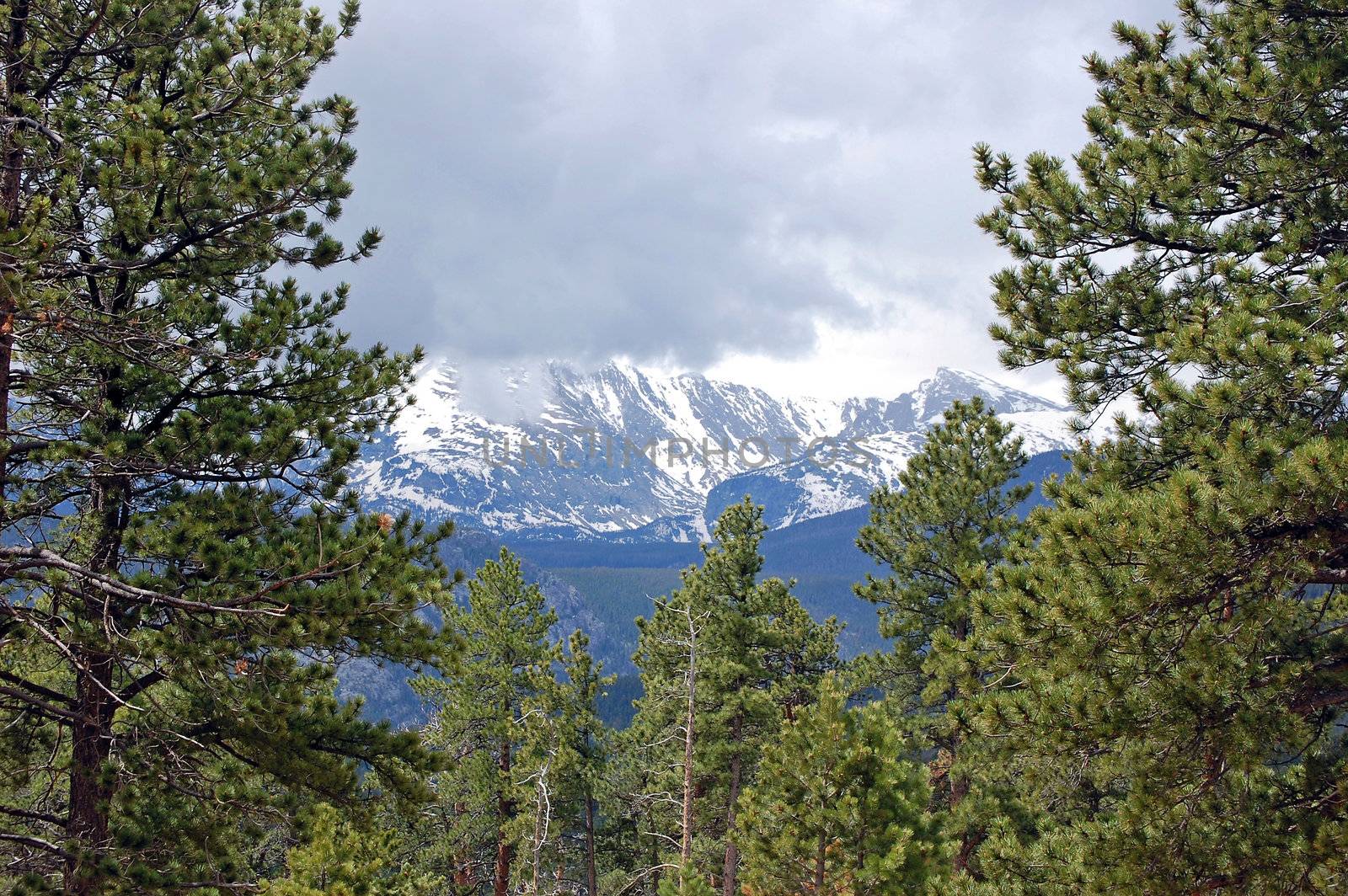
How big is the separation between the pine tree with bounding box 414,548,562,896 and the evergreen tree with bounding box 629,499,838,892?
372 centimetres

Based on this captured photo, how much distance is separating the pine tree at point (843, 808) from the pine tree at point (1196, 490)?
5.53 m

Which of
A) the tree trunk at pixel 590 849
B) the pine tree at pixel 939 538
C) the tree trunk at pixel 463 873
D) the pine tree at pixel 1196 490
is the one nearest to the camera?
the pine tree at pixel 1196 490

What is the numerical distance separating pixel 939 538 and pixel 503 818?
15870 mm

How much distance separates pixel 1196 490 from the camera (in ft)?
17.7

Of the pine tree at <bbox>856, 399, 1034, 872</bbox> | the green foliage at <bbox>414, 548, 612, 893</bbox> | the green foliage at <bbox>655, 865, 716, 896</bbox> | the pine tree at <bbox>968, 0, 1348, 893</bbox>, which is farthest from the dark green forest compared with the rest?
the green foliage at <bbox>414, 548, 612, 893</bbox>

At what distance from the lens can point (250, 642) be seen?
6.83 m

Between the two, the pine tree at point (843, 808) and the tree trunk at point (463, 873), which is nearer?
the pine tree at point (843, 808)

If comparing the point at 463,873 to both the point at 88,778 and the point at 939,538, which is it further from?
the point at 88,778

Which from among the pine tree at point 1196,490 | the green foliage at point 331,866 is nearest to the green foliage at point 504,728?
the green foliage at point 331,866

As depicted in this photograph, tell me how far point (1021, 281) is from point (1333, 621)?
4.39 meters

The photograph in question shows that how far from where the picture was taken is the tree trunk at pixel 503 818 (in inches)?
948

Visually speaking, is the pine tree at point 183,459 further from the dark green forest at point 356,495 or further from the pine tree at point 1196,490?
the pine tree at point 1196,490

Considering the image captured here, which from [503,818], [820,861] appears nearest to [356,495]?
[820,861]

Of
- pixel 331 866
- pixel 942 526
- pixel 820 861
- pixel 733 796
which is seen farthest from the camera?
pixel 733 796
